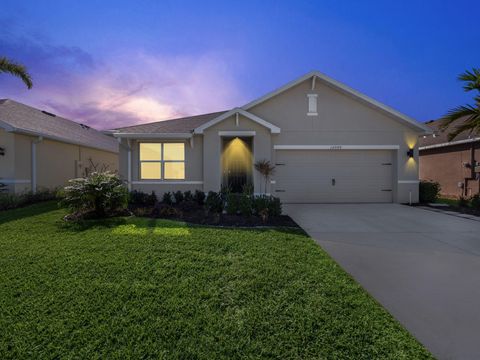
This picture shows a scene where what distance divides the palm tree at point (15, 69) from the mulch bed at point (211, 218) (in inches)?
307

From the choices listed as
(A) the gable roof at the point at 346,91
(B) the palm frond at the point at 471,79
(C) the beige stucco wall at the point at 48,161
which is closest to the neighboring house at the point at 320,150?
(A) the gable roof at the point at 346,91

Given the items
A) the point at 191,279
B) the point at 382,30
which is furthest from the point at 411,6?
the point at 191,279

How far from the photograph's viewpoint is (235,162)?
1173 centimetres

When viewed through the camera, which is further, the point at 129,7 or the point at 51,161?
the point at 51,161

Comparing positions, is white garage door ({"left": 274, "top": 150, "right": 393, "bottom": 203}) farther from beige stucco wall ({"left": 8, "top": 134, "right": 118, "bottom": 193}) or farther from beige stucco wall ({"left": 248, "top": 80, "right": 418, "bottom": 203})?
beige stucco wall ({"left": 8, "top": 134, "right": 118, "bottom": 193})

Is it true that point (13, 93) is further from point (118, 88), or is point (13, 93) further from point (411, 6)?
point (411, 6)

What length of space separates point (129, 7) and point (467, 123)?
1418 centimetres

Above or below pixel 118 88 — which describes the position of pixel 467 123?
below

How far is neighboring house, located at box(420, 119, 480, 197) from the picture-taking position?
13.4 m

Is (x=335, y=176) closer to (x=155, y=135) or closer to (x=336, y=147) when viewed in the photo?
(x=336, y=147)

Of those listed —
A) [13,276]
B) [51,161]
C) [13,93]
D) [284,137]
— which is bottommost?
[13,276]

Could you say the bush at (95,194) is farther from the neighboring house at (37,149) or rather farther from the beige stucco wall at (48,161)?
the beige stucco wall at (48,161)

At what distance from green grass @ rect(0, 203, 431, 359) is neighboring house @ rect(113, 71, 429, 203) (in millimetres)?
6334

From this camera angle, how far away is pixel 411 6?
14305 mm
